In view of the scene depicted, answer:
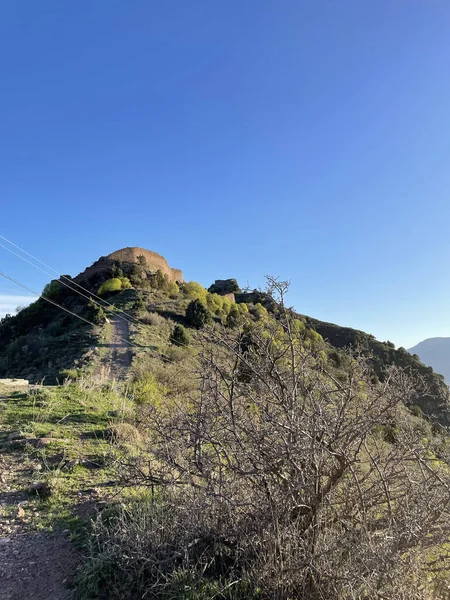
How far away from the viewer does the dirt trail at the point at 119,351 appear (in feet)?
48.5

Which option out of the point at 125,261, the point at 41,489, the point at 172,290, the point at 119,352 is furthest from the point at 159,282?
the point at 41,489

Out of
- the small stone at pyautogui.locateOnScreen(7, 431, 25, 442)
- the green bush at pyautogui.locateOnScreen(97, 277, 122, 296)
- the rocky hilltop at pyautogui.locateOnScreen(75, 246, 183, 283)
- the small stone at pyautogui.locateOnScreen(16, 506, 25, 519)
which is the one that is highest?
the rocky hilltop at pyautogui.locateOnScreen(75, 246, 183, 283)

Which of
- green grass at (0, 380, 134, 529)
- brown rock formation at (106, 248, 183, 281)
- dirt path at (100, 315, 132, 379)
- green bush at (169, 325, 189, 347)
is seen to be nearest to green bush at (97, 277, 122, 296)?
dirt path at (100, 315, 132, 379)

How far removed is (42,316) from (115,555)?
30.6m

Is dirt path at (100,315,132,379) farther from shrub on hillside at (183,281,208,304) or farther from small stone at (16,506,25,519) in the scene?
shrub on hillside at (183,281,208,304)

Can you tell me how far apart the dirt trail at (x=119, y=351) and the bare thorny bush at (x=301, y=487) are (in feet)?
38.0

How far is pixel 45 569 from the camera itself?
264 centimetres

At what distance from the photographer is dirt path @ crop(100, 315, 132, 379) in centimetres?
1473

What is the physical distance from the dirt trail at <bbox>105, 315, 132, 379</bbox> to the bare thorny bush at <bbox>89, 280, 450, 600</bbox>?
11575 mm

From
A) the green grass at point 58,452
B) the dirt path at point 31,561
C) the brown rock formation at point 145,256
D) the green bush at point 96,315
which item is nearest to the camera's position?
the dirt path at point 31,561

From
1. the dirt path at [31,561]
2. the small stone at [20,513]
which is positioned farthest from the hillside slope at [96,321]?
the small stone at [20,513]

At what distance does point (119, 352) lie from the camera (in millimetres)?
17453

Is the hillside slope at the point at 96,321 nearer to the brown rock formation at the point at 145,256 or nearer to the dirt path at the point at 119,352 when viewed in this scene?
the brown rock formation at the point at 145,256

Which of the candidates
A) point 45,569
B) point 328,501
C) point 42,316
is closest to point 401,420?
point 328,501
